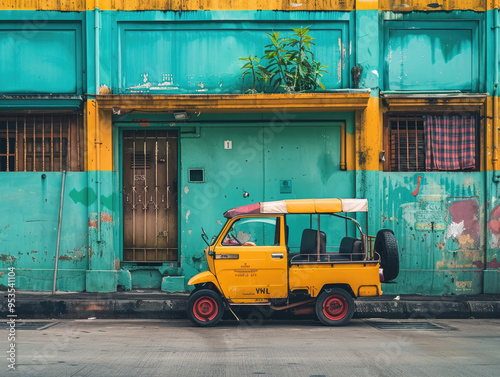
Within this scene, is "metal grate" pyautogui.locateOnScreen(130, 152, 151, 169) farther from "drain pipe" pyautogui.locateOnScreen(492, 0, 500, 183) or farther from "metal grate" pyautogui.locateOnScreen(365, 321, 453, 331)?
"drain pipe" pyautogui.locateOnScreen(492, 0, 500, 183)

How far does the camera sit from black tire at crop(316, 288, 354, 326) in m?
8.76

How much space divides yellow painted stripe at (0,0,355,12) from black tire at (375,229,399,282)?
17.5 feet

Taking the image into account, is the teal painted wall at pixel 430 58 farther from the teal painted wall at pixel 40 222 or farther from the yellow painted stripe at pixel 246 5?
the teal painted wall at pixel 40 222

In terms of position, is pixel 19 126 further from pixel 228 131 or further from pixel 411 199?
pixel 411 199

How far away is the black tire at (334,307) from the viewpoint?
28.7ft

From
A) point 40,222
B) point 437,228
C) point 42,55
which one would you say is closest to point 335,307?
point 437,228

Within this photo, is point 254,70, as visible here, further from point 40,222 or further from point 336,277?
point 40,222

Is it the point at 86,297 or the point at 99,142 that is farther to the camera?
the point at 99,142

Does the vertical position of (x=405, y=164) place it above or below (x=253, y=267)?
above

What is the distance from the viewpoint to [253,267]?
28.3ft

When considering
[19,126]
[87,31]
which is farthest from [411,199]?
[19,126]

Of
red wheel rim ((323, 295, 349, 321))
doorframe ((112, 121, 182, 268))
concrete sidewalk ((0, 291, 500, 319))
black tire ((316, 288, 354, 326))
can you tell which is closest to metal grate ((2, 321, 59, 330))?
concrete sidewalk ((0, 291, 500, 319))

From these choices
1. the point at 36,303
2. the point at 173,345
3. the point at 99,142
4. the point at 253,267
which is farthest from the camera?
the point at 99,142

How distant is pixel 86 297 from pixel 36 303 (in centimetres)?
91
